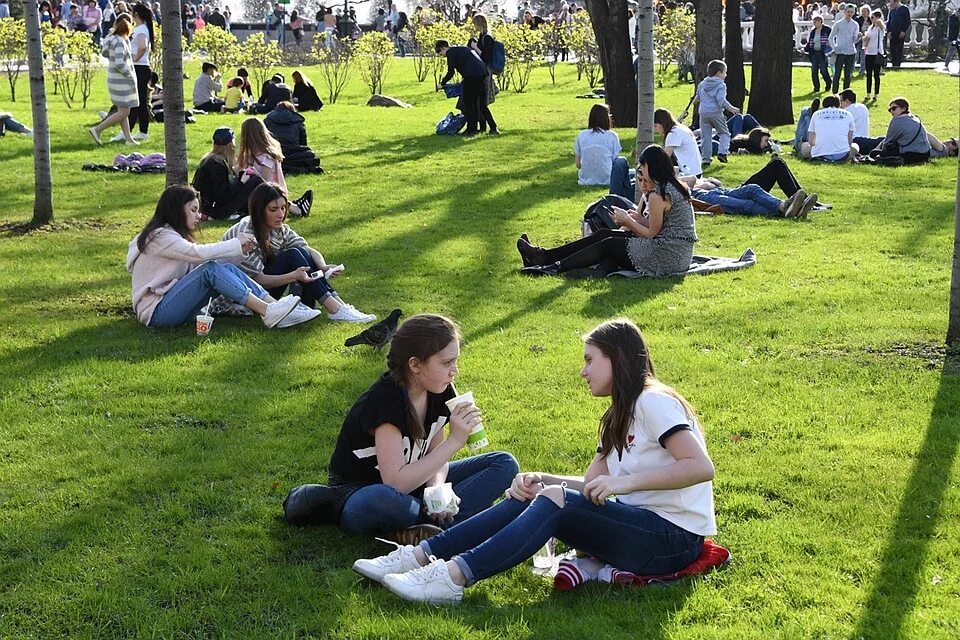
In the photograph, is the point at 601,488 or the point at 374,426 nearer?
the point at 601,488

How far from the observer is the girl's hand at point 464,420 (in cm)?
472

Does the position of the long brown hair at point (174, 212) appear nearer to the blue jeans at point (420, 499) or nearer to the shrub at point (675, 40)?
the blue jeans at point (420, 499)

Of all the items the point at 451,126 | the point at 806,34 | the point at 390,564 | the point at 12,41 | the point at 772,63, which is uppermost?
the point at 806,34

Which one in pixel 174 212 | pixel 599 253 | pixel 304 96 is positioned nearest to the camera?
pixel 174 212

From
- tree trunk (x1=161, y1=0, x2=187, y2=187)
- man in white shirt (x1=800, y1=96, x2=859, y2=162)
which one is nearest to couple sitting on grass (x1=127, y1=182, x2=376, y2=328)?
tree trunk (x1=161, y1=0, x2=187, y2=187)

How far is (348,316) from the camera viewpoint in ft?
28.6

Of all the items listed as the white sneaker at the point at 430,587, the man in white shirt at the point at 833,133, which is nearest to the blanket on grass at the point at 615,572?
the white sneaker at the point at 430,587

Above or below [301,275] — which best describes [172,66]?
above

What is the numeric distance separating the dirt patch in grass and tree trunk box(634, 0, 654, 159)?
213 inches

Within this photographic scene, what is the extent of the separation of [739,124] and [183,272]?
12.0 meters

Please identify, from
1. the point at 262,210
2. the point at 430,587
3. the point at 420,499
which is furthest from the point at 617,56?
the point at 430,587

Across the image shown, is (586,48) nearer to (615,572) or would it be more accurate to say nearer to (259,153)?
(259,153)

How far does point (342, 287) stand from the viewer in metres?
9.82

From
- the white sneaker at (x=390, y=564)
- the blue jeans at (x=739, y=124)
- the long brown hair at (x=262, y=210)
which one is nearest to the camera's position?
the white sneaker at (x=390, y=564)
